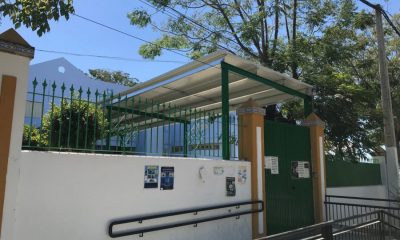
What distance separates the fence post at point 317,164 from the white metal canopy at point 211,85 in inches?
36.3

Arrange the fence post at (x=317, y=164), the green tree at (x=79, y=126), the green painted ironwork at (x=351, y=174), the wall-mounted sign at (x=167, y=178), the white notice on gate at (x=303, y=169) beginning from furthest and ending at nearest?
the green painted ironwork at (x=351, y=174) < the fence post at (x=317, y=164) < the white notice on gate at (x=303, y=169) < the wall-mounted sign at (x=167, y=178) < the green tree at (x=79, y=126)

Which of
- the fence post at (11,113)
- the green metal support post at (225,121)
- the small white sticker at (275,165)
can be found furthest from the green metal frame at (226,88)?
the fence post at (11,113)

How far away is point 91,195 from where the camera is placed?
5.01 metres

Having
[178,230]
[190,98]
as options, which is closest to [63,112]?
[178,230]

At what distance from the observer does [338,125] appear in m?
12.3

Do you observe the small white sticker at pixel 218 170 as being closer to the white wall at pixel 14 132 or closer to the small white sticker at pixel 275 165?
the small white sticker at pixel 275 165

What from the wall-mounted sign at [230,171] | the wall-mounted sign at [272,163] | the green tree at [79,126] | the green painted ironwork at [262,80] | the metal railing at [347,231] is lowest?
the metal railing at [347,231]

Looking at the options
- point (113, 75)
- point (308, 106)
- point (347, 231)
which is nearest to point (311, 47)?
point (308, 106)

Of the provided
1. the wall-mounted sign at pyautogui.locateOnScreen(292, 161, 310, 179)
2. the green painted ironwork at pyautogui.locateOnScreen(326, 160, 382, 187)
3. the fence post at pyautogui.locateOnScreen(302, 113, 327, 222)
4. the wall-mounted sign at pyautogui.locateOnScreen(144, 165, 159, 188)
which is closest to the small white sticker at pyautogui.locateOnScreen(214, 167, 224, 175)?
the wall-mounted sign at pyautogui.locateOnScreen(144, 165, 159, 188)

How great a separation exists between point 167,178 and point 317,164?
5284 millimetres

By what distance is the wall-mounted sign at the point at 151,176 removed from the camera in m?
5.72

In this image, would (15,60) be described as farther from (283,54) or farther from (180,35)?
(180,35)

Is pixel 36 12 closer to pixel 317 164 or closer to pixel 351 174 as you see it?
pixel 317 164

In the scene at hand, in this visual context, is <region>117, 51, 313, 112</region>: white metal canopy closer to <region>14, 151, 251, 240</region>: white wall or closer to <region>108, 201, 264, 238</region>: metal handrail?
<region>14, 151, 251, 240</region>: white wall
